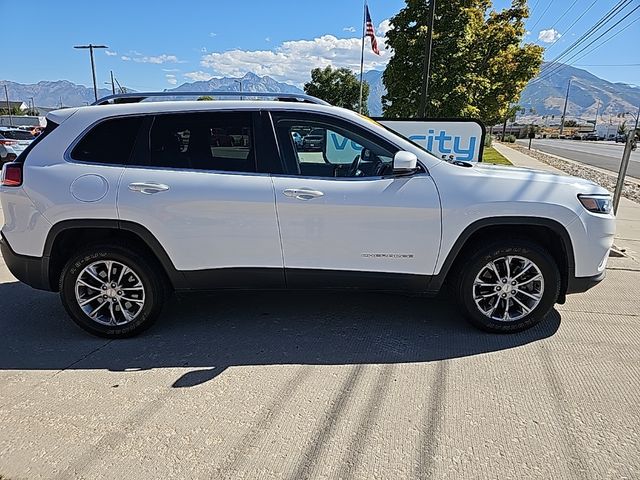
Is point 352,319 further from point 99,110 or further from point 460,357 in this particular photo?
point 99,110

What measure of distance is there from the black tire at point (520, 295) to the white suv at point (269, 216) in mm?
11

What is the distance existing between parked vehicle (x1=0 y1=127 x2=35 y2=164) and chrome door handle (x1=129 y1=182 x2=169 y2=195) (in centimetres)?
1404

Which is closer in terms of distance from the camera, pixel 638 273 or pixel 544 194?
pixel 544 194

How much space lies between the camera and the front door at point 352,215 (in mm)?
3439

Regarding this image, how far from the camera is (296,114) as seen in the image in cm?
363

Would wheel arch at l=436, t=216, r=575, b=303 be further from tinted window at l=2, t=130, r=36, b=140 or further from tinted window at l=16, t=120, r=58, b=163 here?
tinted window at l=2, t=130, r=36, b=140

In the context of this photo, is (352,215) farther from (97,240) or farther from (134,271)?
(97,240)

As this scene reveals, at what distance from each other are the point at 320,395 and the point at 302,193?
1.43m

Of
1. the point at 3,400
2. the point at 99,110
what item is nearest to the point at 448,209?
the point at 99,110

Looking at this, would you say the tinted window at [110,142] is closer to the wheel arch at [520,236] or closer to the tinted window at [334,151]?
the tinted window at [334,151]

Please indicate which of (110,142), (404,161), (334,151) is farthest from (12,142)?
(404,161)

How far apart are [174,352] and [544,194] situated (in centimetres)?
307

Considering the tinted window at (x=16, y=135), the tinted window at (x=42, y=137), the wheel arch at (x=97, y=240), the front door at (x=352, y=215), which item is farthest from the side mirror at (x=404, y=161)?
the tinted window at (x=16, y=135)

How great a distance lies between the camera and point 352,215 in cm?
345
